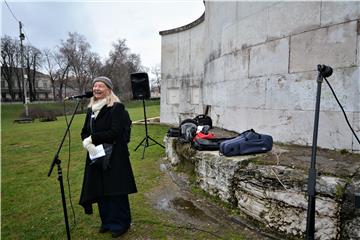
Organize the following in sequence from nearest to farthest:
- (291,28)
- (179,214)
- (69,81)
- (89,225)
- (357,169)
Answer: (357,169), (89,225), (179,214), (291,28), (69,81)

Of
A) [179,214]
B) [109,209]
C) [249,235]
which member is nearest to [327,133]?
[249,235]

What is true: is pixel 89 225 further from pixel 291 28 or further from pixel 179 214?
pixel 291 28

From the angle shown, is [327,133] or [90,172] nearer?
[90,172]

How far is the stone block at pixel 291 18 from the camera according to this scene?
12.5 feet

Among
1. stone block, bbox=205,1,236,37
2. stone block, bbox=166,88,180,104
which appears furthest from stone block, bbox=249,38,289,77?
stone block, bbox=166,88,180,104

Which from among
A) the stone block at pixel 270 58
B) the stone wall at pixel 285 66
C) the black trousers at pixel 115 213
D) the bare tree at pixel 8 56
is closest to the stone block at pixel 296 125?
the stone wall at pixel 285 66

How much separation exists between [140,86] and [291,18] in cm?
452

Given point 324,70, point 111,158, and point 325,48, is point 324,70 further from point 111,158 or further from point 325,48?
point 111,158

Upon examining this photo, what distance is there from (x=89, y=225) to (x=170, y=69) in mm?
9838

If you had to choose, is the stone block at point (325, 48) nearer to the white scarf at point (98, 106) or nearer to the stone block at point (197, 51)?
the white scarf at point (98, 106)

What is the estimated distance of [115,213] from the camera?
118 inches

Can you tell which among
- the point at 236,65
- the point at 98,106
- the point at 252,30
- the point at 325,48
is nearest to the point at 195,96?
the point at 236,65

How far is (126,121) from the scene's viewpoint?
294 cm

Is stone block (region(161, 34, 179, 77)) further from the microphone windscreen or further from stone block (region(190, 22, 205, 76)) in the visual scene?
the microphone windscreen
